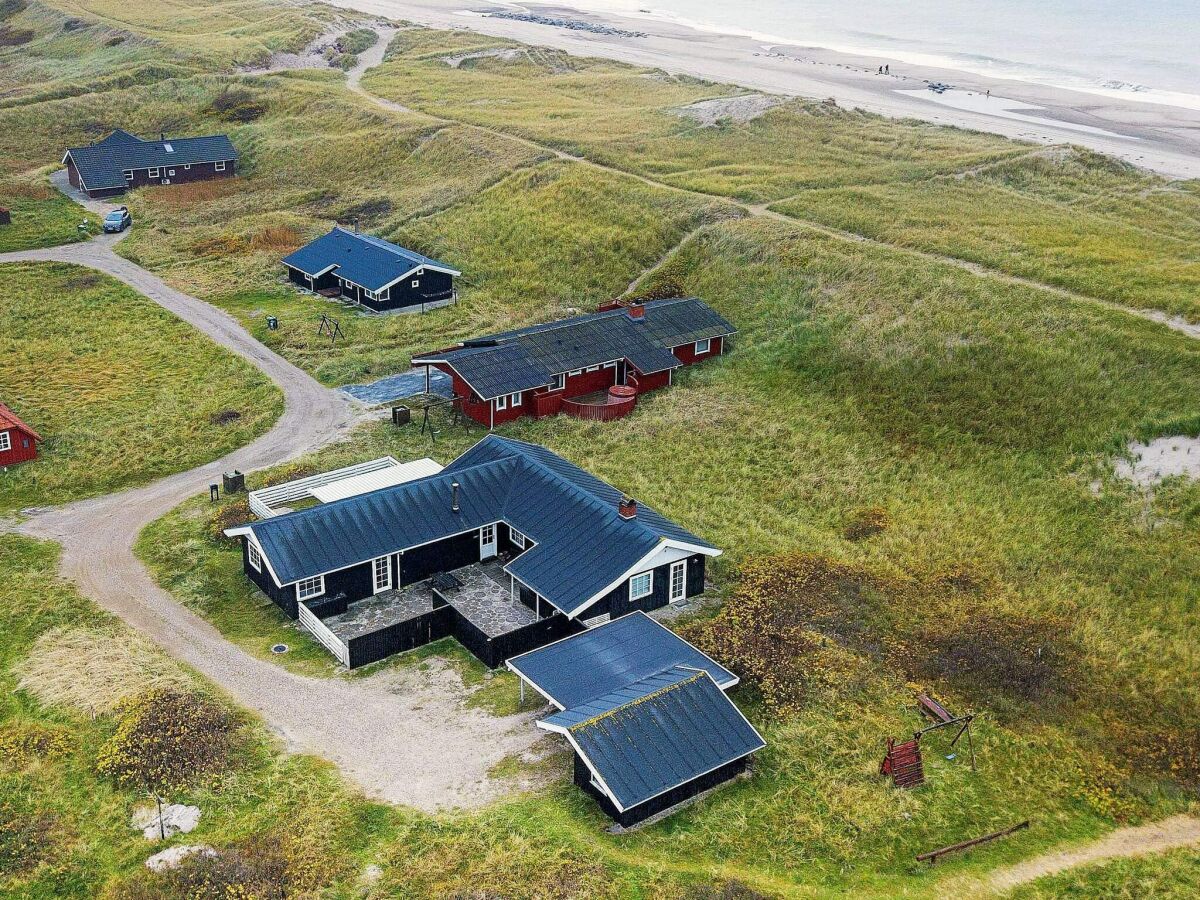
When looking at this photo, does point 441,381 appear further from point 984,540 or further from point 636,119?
point 636,119

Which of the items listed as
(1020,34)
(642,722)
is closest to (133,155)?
(642,722)

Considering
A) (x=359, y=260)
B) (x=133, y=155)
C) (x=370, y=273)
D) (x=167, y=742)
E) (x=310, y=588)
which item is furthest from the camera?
(x=133, y=155)

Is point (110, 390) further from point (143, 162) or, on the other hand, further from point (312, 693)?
point (143, 162)

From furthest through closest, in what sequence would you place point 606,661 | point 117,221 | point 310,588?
point 117,221 → point 310,588 → point 606,661

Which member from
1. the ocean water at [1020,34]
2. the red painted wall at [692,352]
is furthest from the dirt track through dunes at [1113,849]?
the ocean water at [1020,34]

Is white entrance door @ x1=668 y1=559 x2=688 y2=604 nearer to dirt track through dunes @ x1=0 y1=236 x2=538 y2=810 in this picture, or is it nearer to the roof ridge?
the roof ridge

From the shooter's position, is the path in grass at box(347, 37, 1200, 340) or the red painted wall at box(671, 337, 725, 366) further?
the red painted wall at box(671, 337, 725, 366)

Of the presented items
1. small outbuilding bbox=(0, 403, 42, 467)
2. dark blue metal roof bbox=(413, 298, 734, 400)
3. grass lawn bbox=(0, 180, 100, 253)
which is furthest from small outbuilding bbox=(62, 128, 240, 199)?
dark blue metal roof bbox=(413, 298, 734, 400)
